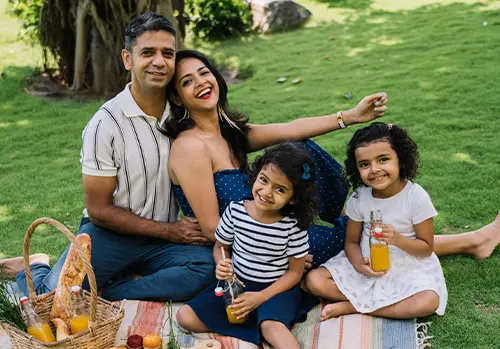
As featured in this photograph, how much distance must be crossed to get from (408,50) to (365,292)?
593 centimetres

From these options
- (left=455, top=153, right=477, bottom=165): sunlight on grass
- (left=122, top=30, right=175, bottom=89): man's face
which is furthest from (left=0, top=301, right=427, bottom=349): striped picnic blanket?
(left=455, top=153, right=477, bottom=165): sunlight on grass

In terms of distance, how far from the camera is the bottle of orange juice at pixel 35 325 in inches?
126

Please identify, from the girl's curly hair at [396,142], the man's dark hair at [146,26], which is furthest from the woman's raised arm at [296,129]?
the man's dark hair at [146,26]

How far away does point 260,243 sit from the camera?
11.5 ft

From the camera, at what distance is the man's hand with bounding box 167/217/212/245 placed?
3.95 m

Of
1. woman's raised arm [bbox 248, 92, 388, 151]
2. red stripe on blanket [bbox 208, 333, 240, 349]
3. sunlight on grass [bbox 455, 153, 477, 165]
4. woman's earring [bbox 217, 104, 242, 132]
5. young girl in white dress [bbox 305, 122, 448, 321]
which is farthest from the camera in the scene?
sunlight on grass [bbox 455, 153, 477, 165]

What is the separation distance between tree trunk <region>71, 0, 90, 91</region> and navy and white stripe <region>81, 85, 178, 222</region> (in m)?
4.31

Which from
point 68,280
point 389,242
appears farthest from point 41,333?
point 389,242

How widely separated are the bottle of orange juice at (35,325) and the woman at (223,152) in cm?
102

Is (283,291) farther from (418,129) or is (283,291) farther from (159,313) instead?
(418,129)

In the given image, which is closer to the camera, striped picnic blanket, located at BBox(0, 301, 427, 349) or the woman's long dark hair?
striped picnic blanket, located at BBox(0, 301, 427, 349)

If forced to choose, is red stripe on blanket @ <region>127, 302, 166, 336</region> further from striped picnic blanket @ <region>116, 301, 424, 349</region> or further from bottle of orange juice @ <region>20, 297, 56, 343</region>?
bottle of orange juice @ <region>20, 297, 56, 343</region>

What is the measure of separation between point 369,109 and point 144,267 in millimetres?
1646

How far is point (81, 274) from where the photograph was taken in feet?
11.7
